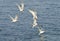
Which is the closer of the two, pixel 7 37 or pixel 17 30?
pixel 7 37

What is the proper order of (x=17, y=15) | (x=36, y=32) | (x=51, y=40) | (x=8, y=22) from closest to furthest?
1. (x=51, y=40)
2. (x=36, y=32)
3. (x=8, y=22)
4. (x=17, y=15)

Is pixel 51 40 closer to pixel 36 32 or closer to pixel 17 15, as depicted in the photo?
pixel 36 32

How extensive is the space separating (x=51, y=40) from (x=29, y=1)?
13395 millimetres

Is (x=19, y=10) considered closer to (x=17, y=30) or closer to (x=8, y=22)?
(x=8, y=22)

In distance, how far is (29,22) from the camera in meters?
23.4

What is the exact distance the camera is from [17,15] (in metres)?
26.0

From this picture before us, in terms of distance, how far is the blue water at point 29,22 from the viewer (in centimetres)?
2030

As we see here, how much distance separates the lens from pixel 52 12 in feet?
86.4

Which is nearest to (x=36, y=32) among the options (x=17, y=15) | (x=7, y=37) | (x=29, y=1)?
(x=7, y=37)

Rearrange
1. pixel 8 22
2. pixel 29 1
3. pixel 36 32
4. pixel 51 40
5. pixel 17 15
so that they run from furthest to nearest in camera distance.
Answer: pixel 29 1 → pixel 17 15 → pixel 8 22 → pixel 36 32 → pixel 51 40

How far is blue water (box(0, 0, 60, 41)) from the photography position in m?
20.3

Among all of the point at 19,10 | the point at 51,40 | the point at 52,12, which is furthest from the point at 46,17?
the point at 51,40

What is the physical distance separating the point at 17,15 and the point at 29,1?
22.2 ft

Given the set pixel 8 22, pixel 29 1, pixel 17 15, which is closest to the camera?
pixel 8 22
